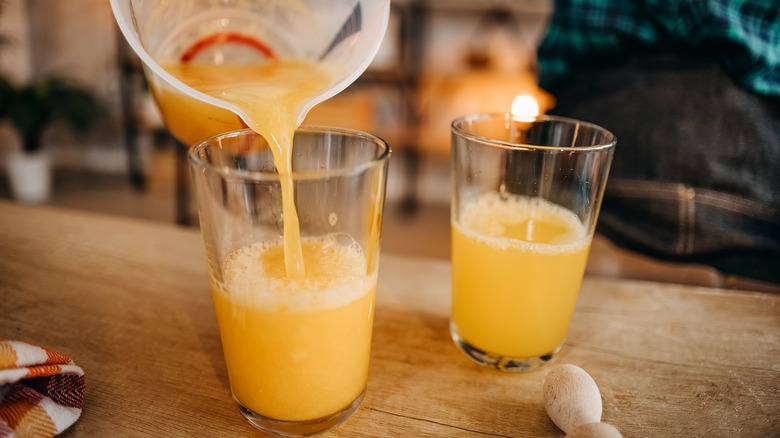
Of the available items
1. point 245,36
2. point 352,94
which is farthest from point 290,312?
point 352,94

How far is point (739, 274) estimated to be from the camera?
118cm

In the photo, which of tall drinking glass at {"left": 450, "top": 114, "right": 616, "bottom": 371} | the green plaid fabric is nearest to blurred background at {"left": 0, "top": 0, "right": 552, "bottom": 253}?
the green plaid fabric

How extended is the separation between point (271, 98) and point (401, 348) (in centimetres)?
34

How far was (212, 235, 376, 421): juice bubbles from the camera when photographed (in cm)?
50

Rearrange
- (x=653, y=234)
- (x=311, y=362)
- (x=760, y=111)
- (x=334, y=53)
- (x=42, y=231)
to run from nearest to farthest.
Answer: (x=311, y=362), (x=334, y=53), (x=42, y=231), (x=760, y=111), (x=653, y=234)

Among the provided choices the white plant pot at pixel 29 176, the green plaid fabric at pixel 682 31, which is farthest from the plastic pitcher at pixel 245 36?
the white plant pot at pixel 29 176

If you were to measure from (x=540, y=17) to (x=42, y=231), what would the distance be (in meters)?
2.79

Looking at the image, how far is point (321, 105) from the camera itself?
9.00ft

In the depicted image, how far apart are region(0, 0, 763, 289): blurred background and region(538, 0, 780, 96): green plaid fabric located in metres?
1.53

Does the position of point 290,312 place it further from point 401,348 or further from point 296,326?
point 401,348

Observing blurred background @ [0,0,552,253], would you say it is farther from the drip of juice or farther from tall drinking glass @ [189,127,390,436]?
tall drinking glass @ [189,127,390,436]

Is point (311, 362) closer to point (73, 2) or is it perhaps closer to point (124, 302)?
point (124, 302)

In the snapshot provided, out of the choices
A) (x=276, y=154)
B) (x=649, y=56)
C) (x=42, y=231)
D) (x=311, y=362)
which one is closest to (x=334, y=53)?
(x=276, y=154)

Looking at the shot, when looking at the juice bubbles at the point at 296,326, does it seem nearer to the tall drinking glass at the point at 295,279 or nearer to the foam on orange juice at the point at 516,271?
the tall drinking glass at the point at 295,279
